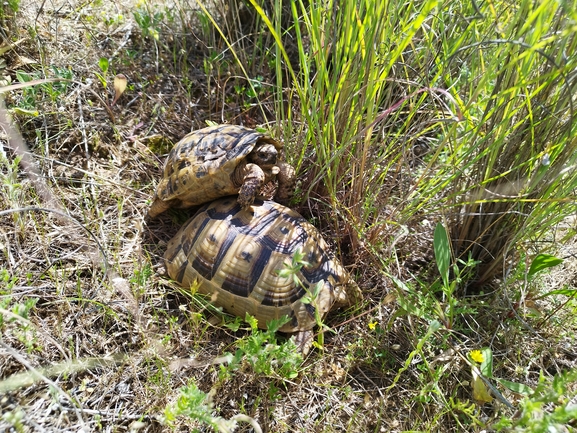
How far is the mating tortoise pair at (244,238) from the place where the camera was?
71.1 inches

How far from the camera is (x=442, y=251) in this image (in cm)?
169

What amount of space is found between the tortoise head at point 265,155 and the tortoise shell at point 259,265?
0.70 ft

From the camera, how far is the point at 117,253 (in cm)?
193

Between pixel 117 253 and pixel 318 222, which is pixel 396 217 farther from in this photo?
pixel 117 253

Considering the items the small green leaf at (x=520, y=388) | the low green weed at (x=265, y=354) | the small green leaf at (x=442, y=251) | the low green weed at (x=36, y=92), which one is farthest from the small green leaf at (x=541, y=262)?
the low green weed at (x=36, y=92)

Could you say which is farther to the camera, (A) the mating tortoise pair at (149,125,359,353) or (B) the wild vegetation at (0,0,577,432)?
(A) the mating tortoise pair at (149,125,359,353)

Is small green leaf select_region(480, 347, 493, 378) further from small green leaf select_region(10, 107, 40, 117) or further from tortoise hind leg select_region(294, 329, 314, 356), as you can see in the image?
small green leaf select_region(10, 107, 40, 117)

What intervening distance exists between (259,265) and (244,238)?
145 mm

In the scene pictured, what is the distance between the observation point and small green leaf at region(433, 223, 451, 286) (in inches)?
65.2

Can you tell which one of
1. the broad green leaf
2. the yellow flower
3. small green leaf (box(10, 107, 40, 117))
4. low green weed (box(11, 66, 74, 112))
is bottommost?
the broad green leaf

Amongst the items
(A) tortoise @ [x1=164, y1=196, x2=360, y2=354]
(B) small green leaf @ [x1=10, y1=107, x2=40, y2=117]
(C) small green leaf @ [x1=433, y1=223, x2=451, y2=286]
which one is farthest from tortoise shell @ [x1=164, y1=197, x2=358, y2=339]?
(B) small green leaf @ [x1=10, y1=107, x2=40, y2=117]

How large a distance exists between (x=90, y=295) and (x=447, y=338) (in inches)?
61.1

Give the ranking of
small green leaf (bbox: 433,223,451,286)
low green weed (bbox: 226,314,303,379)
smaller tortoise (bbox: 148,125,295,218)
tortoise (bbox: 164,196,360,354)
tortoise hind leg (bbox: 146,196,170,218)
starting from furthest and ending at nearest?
tortoise hind leg (bbox: 146,196,170,218), smaller tortoise (bbox: 148,125,295,218), tortoise (bbox: 164,196,360,354), small green leaf (bbox: 433,223,451,286), low green weed (bbox: 226,314,303,379)

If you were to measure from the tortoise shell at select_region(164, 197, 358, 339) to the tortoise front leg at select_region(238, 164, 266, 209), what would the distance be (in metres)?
0.06
